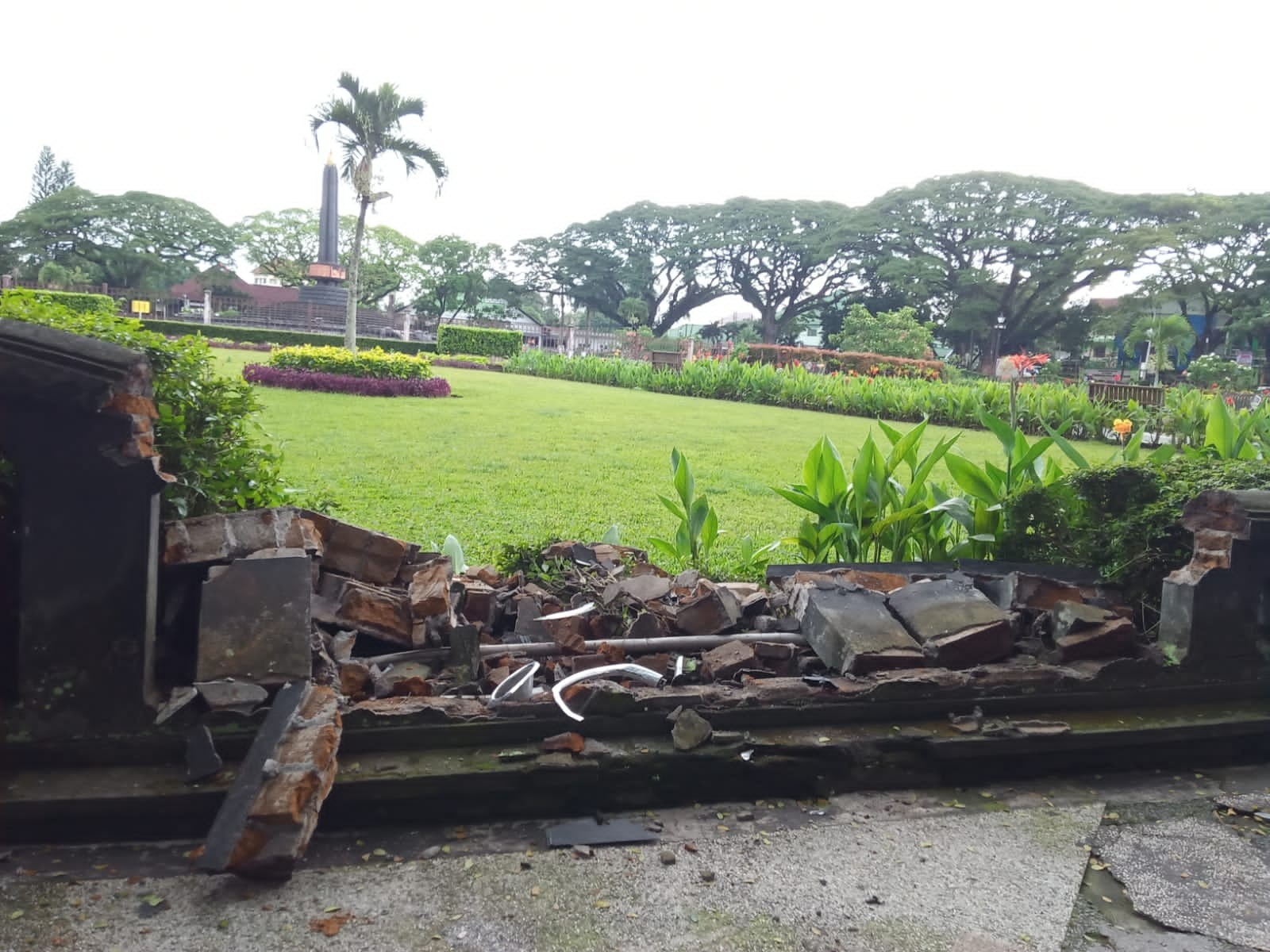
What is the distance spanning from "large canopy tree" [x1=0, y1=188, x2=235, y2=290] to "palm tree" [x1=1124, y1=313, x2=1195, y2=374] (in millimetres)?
34912

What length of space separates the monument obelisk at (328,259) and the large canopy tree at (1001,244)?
65.8ft

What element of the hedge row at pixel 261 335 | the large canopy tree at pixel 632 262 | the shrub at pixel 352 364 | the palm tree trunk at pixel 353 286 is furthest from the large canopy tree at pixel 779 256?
the shrub at pixel 352 364

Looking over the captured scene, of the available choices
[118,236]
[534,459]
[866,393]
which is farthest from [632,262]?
[534,459]

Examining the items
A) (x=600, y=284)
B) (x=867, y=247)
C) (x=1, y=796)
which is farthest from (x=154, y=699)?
(x=600, y=284)

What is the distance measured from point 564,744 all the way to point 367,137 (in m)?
19.0

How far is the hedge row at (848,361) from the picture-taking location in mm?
20625

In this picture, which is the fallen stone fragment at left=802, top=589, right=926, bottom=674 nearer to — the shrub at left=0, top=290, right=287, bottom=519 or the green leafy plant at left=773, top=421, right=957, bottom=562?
the green leafy plant at left=773, top=421, right=957, bottom=562

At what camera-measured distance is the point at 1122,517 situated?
9.58ft

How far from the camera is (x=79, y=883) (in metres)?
1.60

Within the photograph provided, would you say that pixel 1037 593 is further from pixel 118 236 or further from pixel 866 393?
pixel 118 236

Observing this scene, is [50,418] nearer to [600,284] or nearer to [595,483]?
[595,483]

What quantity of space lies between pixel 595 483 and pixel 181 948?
5.01 metres

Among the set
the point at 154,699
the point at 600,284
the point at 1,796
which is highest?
the point at 600,284

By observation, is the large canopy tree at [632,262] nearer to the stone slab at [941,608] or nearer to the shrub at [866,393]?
the shrub at [866,393]
